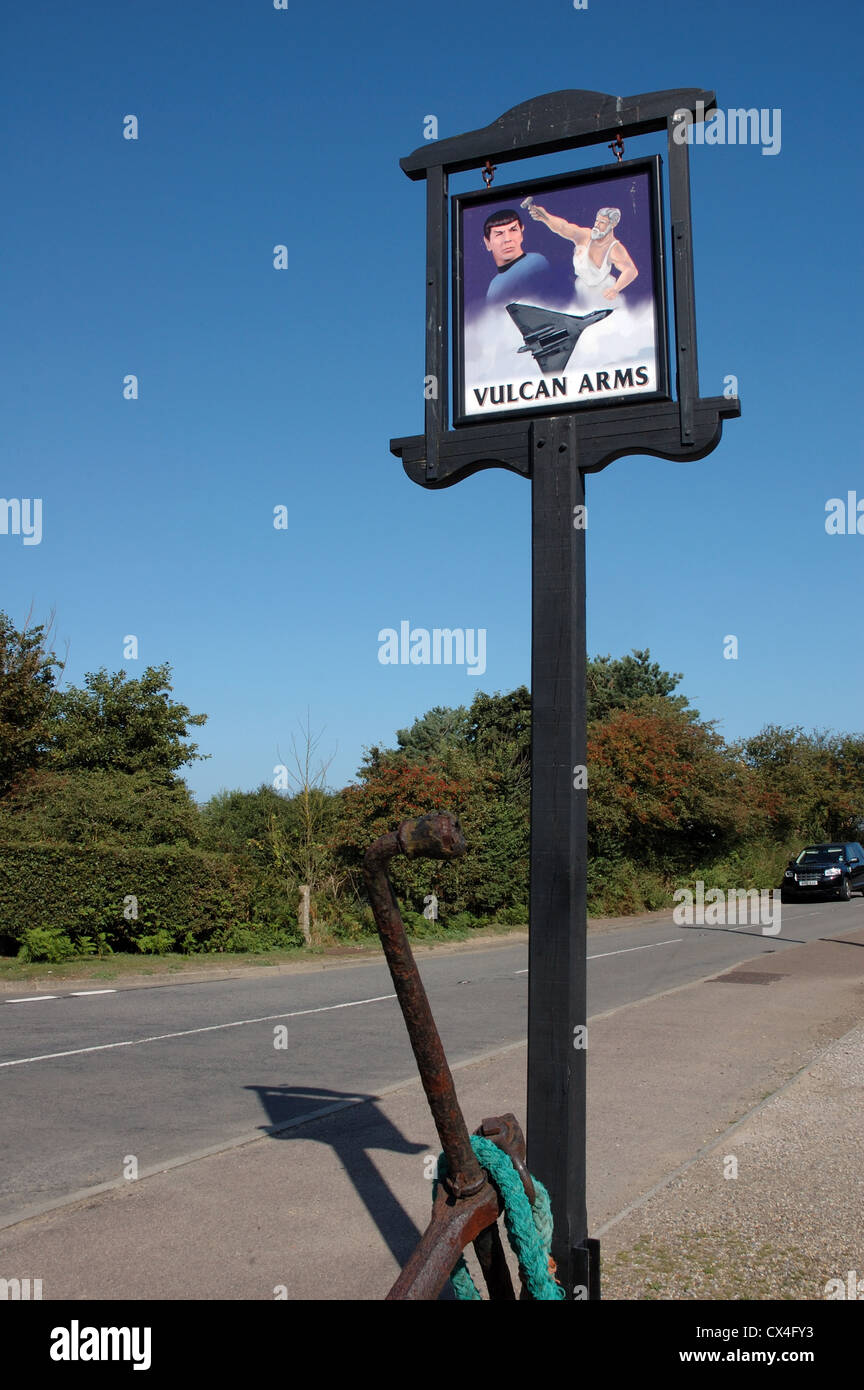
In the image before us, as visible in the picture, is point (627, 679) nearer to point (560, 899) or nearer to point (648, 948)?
point (648, 948)

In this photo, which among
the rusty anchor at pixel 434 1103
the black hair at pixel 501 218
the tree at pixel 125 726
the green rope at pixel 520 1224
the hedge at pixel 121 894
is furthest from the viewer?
the tree at pixel 125 726

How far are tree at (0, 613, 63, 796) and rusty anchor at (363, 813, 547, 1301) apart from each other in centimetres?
1806

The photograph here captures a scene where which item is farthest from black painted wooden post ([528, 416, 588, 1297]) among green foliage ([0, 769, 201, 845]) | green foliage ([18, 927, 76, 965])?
green foliage ([0, 769, 201, 845])

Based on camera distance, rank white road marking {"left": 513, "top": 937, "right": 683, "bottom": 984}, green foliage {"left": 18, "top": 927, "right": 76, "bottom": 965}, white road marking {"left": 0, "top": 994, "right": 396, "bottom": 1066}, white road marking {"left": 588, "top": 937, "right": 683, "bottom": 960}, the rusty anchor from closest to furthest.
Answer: the rusty anchor < white road marking {"left": 0, "top": 994, "right": 396, "bottom": 1066} < green foliage {"left": 18, "top": 927, "right": 76, "bottom": 965} < white road marking {"left": 513, "top": 937, "right": 683, "bottom": 984} < white road marking {"left": 588, "top": 937, "right": 683, "bottom": 960}

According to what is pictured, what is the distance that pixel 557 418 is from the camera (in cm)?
362

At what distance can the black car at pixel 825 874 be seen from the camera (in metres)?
31.2

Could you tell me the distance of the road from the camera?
246 inches

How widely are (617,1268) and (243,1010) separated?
8.35 metres

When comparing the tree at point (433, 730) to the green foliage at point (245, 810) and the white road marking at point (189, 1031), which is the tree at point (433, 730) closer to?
the green foliage at point (245, 810)
